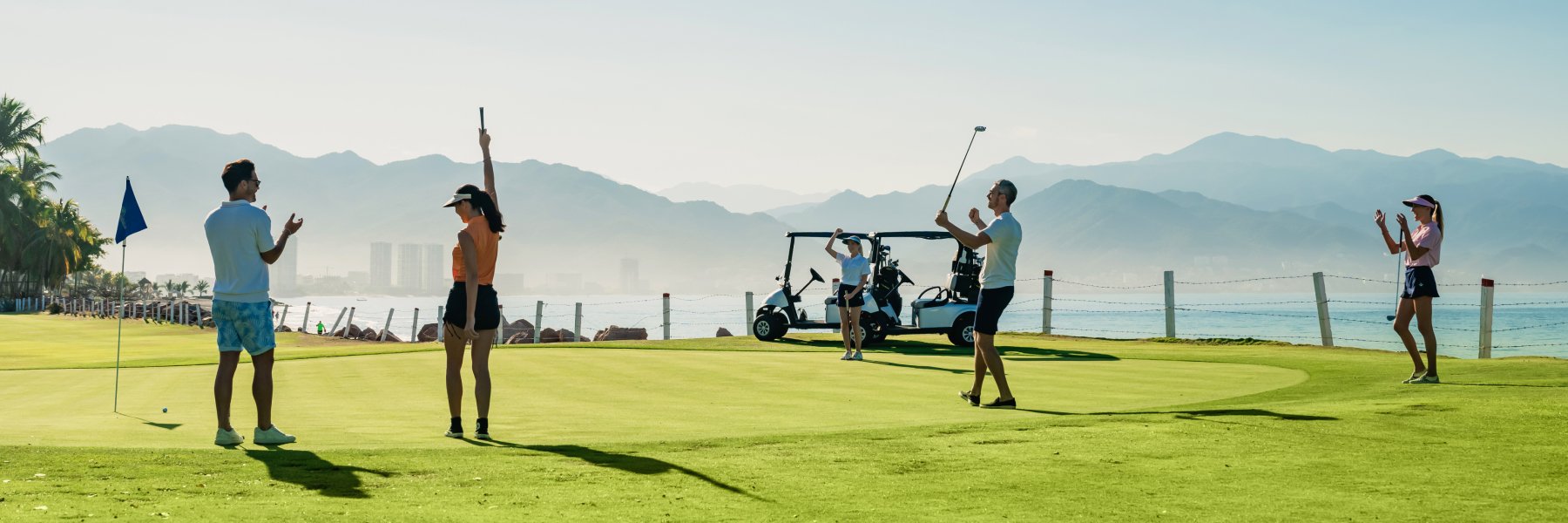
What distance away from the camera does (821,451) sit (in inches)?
272

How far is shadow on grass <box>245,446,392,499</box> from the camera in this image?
220 inches

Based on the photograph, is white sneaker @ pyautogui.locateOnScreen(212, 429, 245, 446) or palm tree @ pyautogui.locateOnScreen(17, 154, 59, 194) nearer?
white sneaker @ pyautogui.locateOnScreen(212, 429, 245, 446)

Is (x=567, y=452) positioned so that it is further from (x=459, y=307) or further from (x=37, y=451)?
(x=37, y=451)

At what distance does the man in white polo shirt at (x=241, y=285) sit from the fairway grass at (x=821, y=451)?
0.42 m

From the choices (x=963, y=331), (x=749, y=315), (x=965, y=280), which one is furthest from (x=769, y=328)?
(x=749, y=315)

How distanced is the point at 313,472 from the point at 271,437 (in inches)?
61.6

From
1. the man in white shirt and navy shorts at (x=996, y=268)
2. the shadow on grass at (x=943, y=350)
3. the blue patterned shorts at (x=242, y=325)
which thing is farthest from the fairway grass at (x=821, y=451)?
the shadow on grass at (x=943, y=350)

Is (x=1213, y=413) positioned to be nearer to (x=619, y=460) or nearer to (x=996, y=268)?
(x=996, y=268)

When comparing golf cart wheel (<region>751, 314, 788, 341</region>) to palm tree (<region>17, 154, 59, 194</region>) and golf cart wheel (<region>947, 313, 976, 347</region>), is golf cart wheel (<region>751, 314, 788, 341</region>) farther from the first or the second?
palm tree (<region>17, 154, 59, 194</region>)

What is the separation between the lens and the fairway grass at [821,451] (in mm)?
5199

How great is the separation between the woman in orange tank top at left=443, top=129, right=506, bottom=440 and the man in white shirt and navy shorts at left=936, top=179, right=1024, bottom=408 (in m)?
3.60

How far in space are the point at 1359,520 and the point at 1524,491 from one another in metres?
1.16

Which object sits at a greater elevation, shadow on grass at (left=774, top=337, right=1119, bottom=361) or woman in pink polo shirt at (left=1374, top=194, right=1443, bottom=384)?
woman in pink polo shirt at (left=1374, top=194, right=1443, bottom=384)

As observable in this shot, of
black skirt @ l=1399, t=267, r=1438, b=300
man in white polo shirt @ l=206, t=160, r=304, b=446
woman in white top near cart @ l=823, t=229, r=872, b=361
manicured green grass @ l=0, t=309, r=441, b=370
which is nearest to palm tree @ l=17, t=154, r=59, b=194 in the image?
manicured green grass @ l=0, t=309, r=441, b=370
